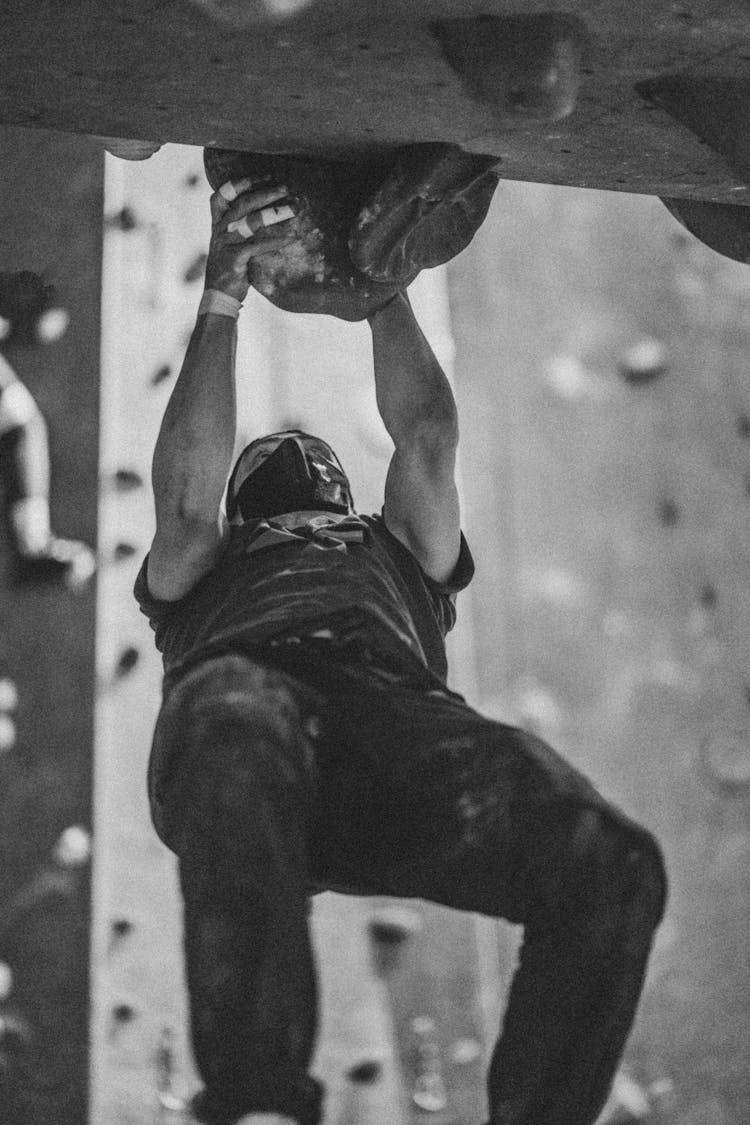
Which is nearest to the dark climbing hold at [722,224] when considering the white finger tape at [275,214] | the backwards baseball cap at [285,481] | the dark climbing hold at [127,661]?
the white finger tape at [275,214]

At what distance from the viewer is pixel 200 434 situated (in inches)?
106

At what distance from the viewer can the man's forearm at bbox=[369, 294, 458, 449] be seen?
2.87 metres

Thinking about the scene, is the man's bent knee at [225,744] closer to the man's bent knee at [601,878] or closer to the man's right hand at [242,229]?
the man's bent knee at [601,878]

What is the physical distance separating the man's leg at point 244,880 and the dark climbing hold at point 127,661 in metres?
3.27

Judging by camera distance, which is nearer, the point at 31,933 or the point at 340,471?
the point at 340,471

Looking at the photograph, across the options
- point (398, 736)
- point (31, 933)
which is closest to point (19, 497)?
point (31, 933)

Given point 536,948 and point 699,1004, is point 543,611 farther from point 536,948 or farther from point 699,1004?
point 536,948

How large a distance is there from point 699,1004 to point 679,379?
2366 millimetres

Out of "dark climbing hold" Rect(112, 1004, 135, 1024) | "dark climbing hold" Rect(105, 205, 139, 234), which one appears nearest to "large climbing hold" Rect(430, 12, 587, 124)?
"dark climbing hold" Rect(112, 1004, 135, 1024)

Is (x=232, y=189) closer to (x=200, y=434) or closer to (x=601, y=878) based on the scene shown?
(x=200, y=434)

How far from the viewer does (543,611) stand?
268 inches

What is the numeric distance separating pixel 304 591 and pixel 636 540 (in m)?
4.55

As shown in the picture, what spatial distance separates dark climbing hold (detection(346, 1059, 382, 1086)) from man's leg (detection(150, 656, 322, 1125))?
11.7ft

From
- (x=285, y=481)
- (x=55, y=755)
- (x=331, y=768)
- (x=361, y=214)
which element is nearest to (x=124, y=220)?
(x=55, y=755)
